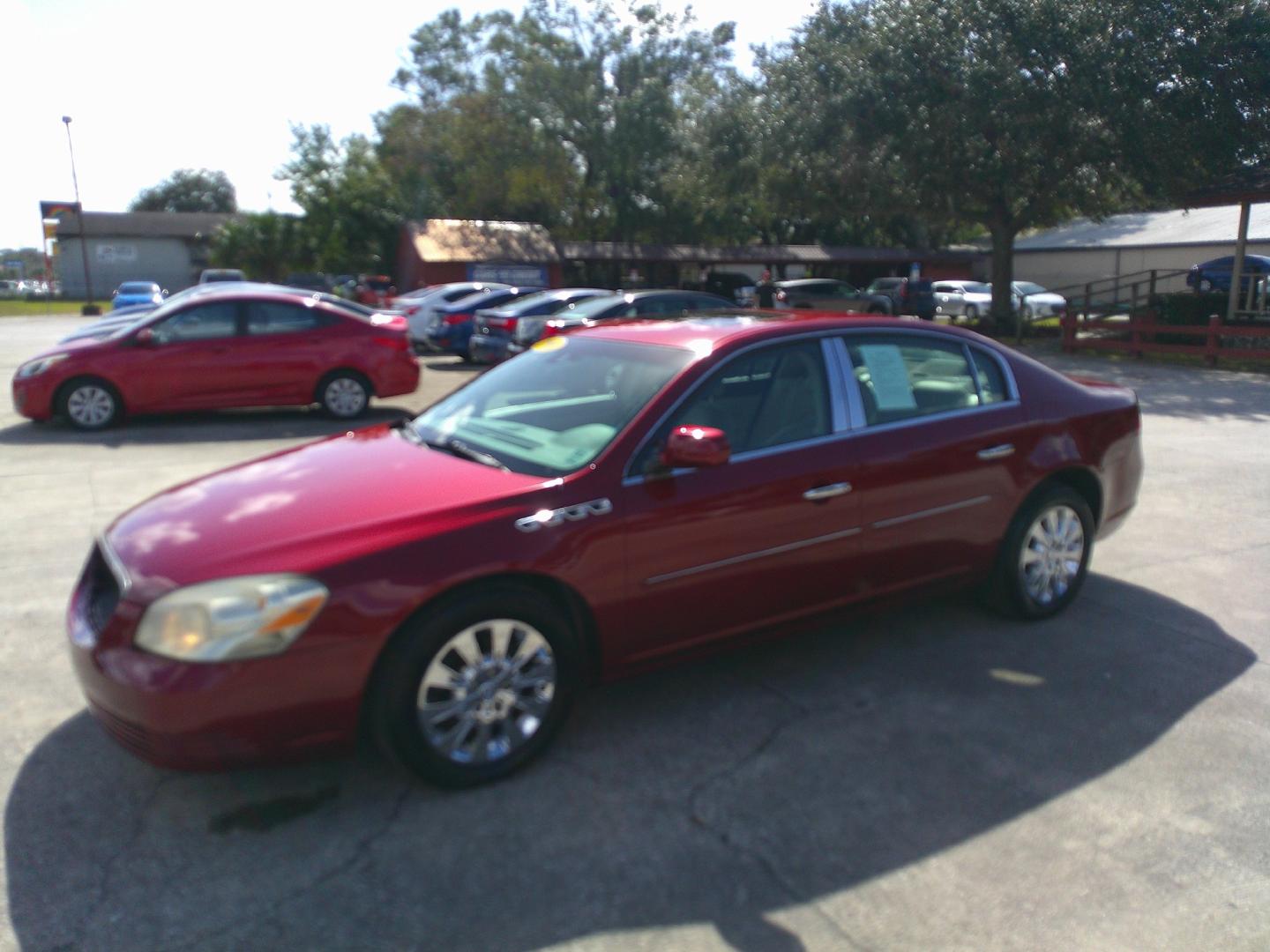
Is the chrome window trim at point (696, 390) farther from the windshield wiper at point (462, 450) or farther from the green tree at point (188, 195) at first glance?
the green tree at point (188, 195)

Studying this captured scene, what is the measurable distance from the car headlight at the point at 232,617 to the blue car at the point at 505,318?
1389cm

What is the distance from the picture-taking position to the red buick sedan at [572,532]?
3.36m

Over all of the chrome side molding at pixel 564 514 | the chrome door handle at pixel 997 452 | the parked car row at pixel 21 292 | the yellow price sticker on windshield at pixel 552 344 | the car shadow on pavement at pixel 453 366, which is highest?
the yellow price sticker on windshield at pixel 552 344

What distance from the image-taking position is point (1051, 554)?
211 inches

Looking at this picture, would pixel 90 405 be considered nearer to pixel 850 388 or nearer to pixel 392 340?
pixel 392 340

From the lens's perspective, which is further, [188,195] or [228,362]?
[188,195]

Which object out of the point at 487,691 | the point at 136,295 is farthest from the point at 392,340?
the point at 136,295

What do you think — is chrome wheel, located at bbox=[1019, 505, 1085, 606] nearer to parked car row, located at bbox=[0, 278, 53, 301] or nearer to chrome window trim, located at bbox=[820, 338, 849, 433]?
chrome window trim, located at bbox=[820, 338, 849, 433]

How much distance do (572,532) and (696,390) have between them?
0.89 m

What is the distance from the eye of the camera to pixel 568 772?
3852 mm

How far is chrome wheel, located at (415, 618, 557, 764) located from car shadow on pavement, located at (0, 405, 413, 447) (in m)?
8.16

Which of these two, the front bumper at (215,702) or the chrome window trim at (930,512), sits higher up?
the chrome window trim at (930,512)

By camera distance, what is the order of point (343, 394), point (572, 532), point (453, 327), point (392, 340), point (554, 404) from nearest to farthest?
point (572, 532) < point (554, 404) < point (343, 394) < point (392, 340) < point (453, 327)

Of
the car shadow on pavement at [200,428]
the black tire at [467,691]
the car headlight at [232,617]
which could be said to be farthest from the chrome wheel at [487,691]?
the car shadow on pavement at [200,428]
